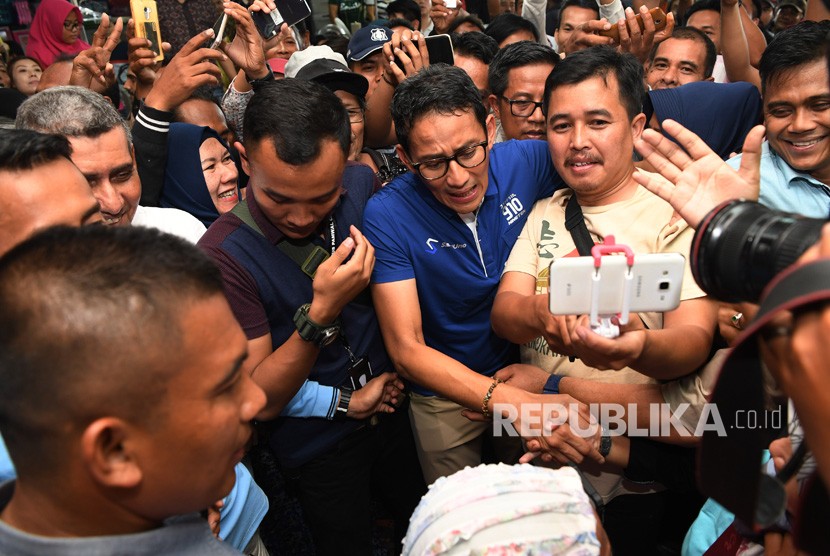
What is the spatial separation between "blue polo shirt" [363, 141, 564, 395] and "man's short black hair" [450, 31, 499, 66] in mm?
1689

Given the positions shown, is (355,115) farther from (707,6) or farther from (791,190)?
(707,6)

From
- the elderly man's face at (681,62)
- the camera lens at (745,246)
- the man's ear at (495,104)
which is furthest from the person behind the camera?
the elderly man's face at (681,62)

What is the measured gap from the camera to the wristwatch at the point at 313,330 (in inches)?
81.8

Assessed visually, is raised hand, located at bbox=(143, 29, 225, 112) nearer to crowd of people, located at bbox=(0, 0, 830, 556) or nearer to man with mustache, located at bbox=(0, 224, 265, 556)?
crowd of people, located at bbox=(0, 0, 830, 556)

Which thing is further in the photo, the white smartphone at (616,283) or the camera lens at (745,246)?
the white smartphone at (616,283)

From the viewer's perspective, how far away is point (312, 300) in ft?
7.63

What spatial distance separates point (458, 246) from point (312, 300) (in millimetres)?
598

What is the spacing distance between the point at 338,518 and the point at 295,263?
106 centimetres

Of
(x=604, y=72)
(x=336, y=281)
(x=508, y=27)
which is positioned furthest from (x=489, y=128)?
(x=508, y=27)

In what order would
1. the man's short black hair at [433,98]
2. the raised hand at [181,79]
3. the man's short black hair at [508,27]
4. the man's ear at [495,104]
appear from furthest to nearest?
the man's short black hair at [508,27]
the man's ear at [495,104]
the raised hand at [181,79]
the man's short black hair at [433,98]

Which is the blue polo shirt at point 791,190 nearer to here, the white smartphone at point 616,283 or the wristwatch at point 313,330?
the white smartphone at point 616,283

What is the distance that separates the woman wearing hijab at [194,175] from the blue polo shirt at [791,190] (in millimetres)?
2301

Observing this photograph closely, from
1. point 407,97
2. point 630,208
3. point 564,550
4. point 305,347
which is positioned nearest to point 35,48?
point 407,97

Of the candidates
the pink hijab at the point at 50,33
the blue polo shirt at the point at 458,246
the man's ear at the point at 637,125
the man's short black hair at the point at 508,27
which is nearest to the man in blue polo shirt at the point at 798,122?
the man's ear at the point at 637,125
